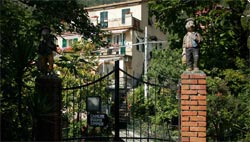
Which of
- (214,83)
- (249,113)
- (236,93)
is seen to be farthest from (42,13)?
(236,93)

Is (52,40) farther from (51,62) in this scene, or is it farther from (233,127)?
(233,127)

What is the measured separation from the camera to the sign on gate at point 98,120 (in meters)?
6.11

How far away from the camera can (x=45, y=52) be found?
539cm

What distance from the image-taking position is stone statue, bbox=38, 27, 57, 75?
5340mm

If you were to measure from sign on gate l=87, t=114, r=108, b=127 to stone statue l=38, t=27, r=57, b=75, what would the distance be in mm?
1166

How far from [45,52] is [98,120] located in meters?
1.39

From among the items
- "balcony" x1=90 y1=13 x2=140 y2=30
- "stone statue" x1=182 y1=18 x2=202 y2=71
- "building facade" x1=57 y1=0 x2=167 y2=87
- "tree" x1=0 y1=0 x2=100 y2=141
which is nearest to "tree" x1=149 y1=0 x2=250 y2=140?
"stone statue" x1=182 y1=18 x2=202 y2=71

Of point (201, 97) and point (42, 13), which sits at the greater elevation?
point (42, 13)

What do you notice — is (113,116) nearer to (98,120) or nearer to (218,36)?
(98,120)

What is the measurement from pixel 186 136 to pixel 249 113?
5.83m

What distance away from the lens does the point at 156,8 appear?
637 inches

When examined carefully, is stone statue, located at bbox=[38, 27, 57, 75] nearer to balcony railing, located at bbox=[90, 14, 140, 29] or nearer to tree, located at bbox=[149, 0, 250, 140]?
tree, located at bbox=[149, 0, 250, 140]

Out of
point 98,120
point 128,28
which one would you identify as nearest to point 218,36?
point 98,120

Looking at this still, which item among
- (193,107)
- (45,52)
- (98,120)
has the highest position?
(45,52)
